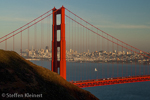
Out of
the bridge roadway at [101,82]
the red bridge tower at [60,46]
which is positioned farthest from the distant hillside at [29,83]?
the bridge roadway at [101,82]

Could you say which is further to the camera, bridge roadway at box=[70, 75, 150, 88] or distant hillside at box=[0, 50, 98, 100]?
bridge roadway at box=[70, 75, 150, 88]

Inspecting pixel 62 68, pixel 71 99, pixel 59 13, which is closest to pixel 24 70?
pixel 71 99

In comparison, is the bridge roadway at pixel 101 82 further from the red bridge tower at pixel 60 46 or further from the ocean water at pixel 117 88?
the ocean water at pixel 117 88

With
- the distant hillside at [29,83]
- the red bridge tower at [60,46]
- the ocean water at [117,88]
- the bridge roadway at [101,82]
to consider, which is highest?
the red bridge tower at [60,46]

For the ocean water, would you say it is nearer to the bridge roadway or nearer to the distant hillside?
the bridge roadway

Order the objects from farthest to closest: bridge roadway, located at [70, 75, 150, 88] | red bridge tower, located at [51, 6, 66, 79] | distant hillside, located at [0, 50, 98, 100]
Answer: bridge roadway, located at [70, 75, 150, 88] → red bridge tower, located at [51, 6, 66, 79] → distant hillside, located at [0, 50, 98, 100]

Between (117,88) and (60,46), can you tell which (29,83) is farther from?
(117,88)

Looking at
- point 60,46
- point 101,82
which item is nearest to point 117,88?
point 101,82

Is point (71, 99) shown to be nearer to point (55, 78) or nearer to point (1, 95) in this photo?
point (55, 78)

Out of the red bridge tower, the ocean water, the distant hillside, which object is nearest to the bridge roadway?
the red bridge tower
